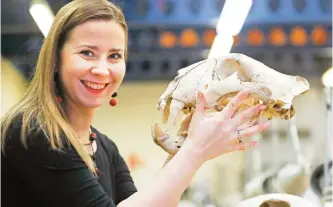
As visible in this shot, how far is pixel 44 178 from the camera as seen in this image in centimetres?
125

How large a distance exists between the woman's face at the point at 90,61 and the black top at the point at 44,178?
143 mm

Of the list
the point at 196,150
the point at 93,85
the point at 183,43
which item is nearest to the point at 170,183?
the point at 196,150

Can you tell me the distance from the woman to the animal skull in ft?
0.22

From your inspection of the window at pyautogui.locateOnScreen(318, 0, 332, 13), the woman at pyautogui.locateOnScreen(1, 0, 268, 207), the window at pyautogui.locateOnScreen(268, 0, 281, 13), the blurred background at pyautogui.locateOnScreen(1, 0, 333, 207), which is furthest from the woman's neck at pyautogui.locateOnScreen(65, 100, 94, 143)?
the window at pyautogui.locateOnScreen(318, 0, 332, 13)

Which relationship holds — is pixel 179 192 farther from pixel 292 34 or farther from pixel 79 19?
pixel 292 34

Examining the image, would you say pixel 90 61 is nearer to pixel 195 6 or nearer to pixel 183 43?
pixel 183 43

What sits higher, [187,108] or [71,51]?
[71,51]

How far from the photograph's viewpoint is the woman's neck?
1.40m

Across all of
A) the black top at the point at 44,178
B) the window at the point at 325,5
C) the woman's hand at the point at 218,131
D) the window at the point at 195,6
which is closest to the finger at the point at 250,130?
Answer: the woman's hand at the point at 218,131

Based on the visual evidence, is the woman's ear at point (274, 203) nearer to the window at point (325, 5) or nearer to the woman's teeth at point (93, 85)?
the woman's teeth at point (93, 85)

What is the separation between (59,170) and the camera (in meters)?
1.24

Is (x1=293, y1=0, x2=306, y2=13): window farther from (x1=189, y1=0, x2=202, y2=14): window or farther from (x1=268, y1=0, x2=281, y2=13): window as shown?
(x1=189, y1=0, x2=202, y2=14): window

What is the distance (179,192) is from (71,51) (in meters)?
0.37

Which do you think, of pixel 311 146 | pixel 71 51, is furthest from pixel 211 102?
pixel 311 146
